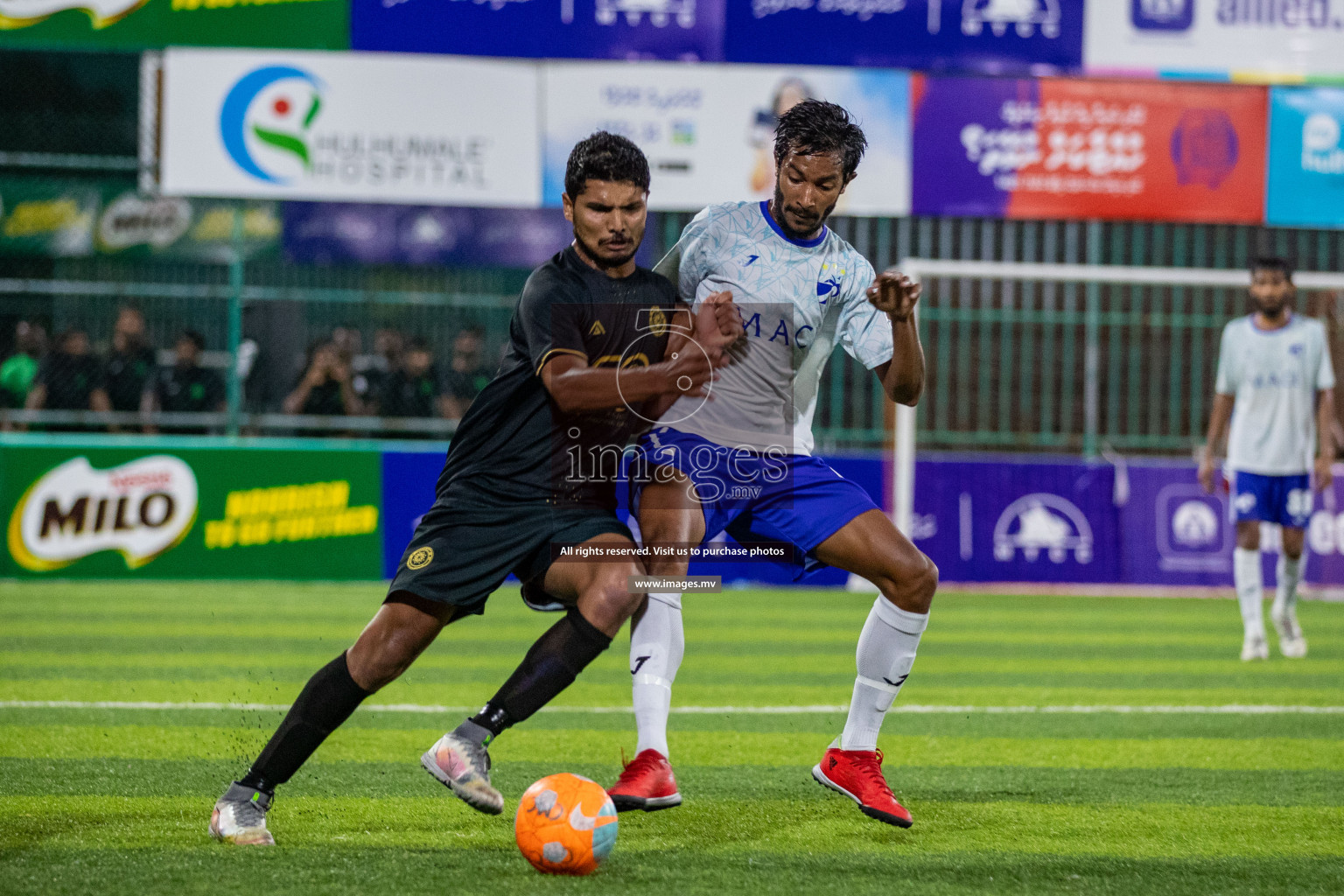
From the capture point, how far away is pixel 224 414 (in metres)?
13.5

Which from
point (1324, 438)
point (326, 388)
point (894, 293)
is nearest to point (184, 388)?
point (326, 388)

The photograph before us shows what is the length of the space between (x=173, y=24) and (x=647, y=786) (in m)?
11.7

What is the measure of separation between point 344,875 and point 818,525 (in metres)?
1.66

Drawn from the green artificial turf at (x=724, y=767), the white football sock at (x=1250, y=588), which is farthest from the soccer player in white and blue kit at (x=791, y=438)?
the white football sock at (x=1250, y=588)

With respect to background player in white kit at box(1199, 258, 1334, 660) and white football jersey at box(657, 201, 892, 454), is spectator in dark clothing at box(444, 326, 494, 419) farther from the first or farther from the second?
white football jersey at box(657, 201, 892, 454)

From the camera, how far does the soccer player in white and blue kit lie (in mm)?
4418

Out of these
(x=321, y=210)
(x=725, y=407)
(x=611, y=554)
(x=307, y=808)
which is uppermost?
(x=321, y=210)

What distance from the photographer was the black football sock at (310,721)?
3.99m

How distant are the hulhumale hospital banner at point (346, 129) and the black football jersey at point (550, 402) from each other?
9.88 metres

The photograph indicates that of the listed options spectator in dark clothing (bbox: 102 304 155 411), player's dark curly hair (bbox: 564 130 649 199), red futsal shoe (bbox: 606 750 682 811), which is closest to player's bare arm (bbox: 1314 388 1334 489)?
red futsal shoe (bbox: 606 750 682 811)

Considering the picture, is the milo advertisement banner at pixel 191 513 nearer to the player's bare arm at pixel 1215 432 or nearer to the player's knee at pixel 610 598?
the player's bare arm at pixel 1215 432

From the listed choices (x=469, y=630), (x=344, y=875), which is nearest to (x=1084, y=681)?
(x=469, y=630)

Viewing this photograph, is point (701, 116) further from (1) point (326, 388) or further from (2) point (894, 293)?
(2) point (894, 293)

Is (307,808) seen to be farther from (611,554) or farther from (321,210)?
(321,210)
